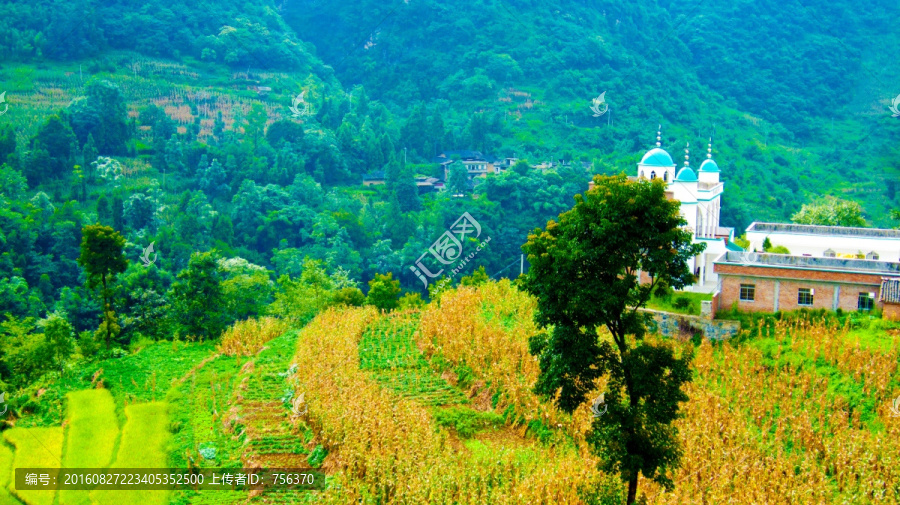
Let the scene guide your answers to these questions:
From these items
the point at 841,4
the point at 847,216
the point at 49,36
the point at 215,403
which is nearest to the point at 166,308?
the point at 215,403

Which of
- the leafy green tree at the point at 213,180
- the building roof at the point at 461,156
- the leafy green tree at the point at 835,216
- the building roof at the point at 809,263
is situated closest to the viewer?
the building roof at the point at 809,263

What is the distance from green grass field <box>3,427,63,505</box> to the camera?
39.5 ft

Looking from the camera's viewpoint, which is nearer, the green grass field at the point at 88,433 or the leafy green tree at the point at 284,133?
the green grass field at the point at 88,433

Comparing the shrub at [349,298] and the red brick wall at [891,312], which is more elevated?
the red brick wall at [891,312]

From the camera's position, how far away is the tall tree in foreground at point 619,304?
934 cm

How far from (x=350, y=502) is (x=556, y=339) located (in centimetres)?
365

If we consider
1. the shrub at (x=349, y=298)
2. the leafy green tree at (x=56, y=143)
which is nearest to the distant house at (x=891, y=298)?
the shrub at (x=349, y=298)

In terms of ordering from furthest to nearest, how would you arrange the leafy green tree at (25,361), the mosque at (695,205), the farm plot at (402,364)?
the mosque at (695,205) < the leafy green tree at (25,361) < the farm plot at (402,364)

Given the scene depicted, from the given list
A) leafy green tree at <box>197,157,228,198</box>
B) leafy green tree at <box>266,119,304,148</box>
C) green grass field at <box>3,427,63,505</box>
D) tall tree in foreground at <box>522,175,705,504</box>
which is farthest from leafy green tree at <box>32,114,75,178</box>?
tall tree in foreground at <box>522,175,705,504</box>

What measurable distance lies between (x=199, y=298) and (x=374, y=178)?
2819 centimetres

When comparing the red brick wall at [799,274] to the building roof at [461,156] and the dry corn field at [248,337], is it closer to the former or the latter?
the dry corn field at [248,337]

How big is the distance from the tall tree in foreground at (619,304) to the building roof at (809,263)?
8091 millimetres

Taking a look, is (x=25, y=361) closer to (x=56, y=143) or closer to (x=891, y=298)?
(x=891, y=298)

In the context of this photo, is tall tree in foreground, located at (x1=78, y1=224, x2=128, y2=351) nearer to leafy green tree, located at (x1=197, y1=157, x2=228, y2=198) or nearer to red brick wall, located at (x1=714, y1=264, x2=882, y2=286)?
red brick wall, located at (x1=714, y1=264, x2=882, y2=286)
